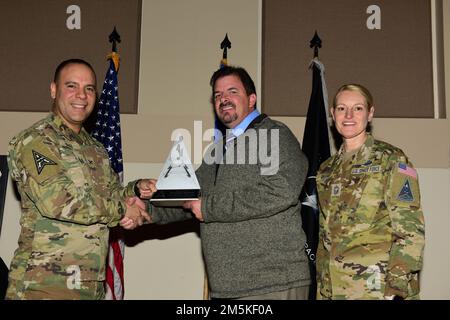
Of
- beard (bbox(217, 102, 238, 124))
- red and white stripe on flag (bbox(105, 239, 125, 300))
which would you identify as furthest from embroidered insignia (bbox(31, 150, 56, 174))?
red and white stripe on flag (bbox(105, 239, 125, 300))

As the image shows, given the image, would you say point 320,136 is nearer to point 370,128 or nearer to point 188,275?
point 370,128

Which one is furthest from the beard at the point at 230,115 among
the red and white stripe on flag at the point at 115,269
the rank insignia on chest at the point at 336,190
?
the red and white stripe on flag at the point at 115,269

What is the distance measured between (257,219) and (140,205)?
90cm

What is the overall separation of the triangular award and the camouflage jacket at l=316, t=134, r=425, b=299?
0.81m

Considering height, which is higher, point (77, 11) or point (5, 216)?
point (77, 11)

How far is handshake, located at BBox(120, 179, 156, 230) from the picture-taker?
128 inches

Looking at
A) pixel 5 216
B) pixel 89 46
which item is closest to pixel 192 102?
pixel 89 46

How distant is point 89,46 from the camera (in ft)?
15.4

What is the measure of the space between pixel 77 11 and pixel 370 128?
291 cm

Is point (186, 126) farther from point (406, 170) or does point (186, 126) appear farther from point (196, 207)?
point (406, 170)

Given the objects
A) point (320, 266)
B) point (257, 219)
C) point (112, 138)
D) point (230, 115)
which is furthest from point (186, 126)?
point (320, 266)

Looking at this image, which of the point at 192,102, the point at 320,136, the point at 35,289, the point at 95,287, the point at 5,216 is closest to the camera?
the point at 35,289

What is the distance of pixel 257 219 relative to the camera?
290cm

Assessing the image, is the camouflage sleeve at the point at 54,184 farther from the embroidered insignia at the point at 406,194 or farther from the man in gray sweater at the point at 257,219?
the embroidered insignia at the point at 406,194
